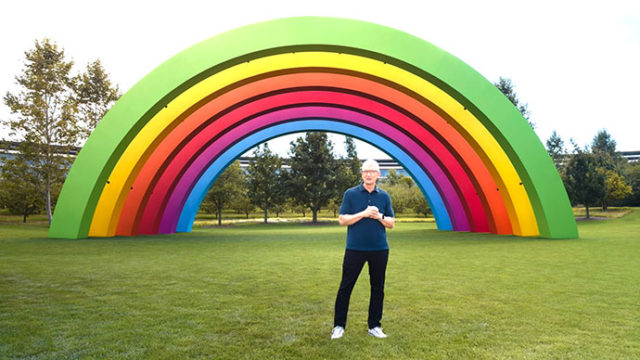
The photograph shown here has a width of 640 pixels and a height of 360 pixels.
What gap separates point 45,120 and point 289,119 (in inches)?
722

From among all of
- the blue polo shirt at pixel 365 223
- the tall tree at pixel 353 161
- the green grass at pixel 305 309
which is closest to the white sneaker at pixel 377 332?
the green grass at pixel 305 309

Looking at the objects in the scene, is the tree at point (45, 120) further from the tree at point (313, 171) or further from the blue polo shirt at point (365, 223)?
the blue polo shirt at point (365, 223)

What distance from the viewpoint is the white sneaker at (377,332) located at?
4.50 meters

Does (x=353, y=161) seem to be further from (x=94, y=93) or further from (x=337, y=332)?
(x=337, y=332)

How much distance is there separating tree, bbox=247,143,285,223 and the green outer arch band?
26.1 meters

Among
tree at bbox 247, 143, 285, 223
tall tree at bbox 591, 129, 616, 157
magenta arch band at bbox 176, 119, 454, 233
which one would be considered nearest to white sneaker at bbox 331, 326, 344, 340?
magenta arch band at bbox 176, 119, 454, 233

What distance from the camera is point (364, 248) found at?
4496 mm

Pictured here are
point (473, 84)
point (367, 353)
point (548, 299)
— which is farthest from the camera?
point (473, 84)

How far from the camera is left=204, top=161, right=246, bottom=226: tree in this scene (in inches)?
1515

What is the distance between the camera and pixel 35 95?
95.7 feet

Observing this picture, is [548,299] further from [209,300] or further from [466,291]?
[209,300]

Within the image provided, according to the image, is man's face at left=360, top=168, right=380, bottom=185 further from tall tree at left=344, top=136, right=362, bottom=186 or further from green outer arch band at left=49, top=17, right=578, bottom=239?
tall tree at left=344, top=136, right=362, bottom=186

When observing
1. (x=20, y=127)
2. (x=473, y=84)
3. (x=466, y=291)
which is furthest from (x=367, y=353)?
(x=20, y=127)

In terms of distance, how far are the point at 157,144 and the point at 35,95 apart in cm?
1835
